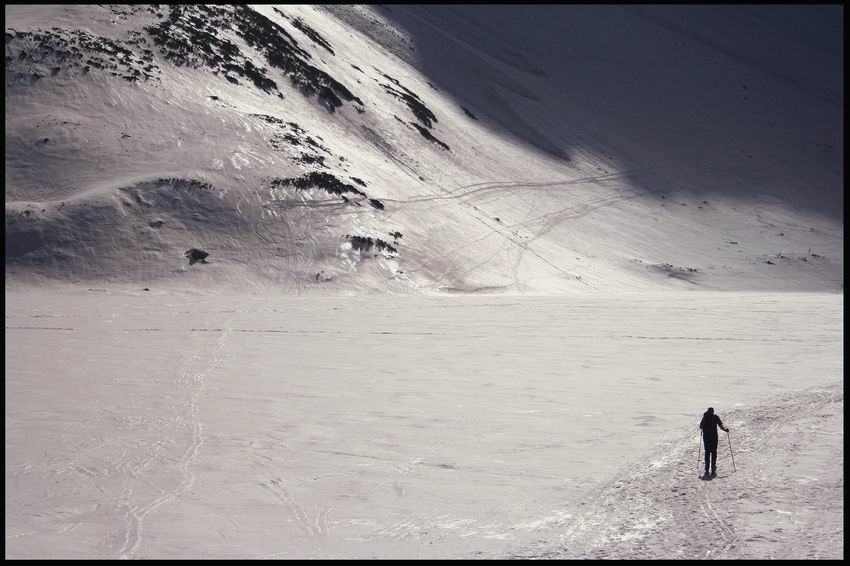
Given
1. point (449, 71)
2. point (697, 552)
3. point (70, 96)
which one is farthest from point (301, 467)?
point (449, 71)

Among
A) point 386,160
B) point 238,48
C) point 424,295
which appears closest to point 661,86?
point 386,160

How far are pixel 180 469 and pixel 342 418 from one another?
361 cm

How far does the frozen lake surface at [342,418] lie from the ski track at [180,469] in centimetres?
4

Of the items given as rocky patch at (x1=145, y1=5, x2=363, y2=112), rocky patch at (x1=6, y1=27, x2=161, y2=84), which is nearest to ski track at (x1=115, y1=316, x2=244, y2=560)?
rocky patch at (x1=6, y1=27, x2=161, y2=84)

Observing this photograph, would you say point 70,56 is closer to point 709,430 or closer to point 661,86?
point 709,430

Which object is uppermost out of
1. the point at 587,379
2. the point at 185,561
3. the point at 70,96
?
the point at 185,561

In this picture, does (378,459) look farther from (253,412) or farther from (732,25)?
(732,25)

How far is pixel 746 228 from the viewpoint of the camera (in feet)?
199

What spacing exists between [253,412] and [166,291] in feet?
68.4

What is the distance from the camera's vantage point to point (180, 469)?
12.3 m

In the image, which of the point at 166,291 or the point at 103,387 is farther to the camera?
the point at 166,291

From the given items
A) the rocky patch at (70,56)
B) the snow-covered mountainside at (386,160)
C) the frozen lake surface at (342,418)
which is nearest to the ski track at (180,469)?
the frozen lake surface at (342,418)

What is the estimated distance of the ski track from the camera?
996 cm

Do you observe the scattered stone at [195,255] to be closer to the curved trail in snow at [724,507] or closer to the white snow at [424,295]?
the white snow at [424,295]
